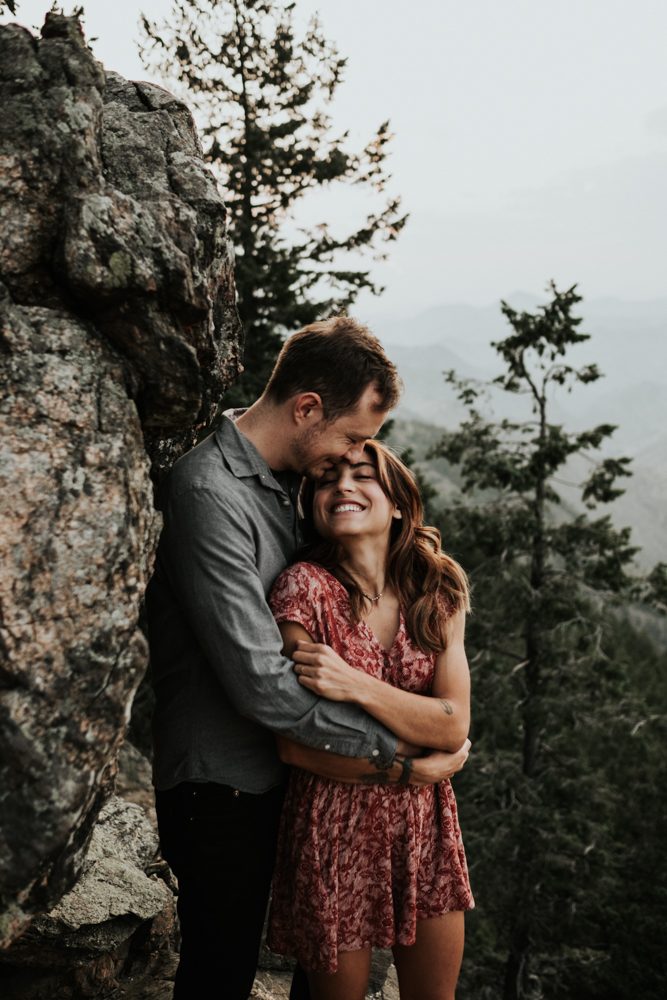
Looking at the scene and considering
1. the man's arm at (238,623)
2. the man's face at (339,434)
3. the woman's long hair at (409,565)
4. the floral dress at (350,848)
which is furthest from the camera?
the woman's long hair at (409,565)

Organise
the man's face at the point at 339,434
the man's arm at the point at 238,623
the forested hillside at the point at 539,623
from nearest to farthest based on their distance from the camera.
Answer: the man's arm at the point at 238,623 < the man's face at the point at 339,434 < the forested hillside at the point at 539,623

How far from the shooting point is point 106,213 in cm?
229

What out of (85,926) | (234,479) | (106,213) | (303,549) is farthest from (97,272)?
(85,926)

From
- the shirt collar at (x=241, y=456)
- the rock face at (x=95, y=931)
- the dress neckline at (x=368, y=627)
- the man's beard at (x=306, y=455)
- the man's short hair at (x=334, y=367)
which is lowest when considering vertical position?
the rock face at (x=95, y=931)

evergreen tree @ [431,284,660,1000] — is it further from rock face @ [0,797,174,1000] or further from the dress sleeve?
the dress sleeve

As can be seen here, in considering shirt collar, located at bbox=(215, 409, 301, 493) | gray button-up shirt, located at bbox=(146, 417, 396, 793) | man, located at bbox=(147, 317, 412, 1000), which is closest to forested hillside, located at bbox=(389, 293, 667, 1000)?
man, located at bbox=(147, 317, 412, 1000)

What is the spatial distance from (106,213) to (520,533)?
1332cm

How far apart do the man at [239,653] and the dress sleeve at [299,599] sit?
0.27 feet

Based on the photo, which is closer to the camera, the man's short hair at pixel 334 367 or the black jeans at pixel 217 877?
the black jeans at pixel 217 877

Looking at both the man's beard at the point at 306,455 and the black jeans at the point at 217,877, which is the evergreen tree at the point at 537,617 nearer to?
the man's beard at the point at 306,455

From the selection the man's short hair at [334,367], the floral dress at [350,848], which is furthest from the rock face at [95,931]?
the man's short hair at [334,367]

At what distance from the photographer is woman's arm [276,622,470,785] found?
262 cm

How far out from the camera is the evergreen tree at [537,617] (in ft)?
48.0

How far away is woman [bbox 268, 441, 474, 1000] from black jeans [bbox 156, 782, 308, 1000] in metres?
0.15
